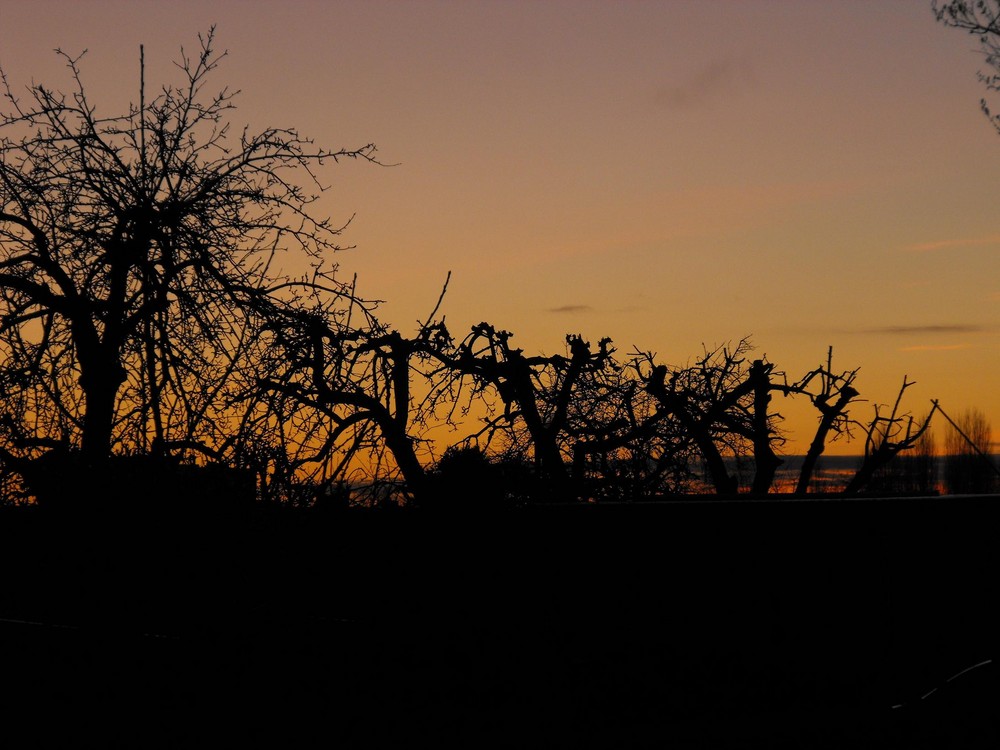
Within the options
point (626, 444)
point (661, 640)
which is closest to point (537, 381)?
point (626, 444)

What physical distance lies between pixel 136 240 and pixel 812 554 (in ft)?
26.4

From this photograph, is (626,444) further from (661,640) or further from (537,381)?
(661,640)

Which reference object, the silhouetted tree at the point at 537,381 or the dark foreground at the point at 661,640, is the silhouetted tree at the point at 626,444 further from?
the dark foreground at the point at 661,640

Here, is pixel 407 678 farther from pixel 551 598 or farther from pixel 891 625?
pixel 891 625

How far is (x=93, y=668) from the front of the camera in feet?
16.5

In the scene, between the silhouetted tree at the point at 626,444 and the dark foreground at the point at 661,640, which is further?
the silhouetted tree at the point at 626,444

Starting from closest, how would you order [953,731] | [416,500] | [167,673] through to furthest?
[953,731]
[167,673]
[416,500]

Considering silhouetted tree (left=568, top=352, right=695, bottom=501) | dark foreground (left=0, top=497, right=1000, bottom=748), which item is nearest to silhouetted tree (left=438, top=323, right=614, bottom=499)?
silhouetted tree (left=568, top=352, right=695, bottom=501)

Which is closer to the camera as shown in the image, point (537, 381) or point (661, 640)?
point (661, 640)

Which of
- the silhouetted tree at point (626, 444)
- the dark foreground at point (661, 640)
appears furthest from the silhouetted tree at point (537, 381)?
the dark foreground at point (661, 640)

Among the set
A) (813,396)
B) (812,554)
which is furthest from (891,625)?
(813,396)

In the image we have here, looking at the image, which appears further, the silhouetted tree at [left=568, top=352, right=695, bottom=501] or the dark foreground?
the silhouetted tree at [left=568, top=352, right=695, bottom=501]

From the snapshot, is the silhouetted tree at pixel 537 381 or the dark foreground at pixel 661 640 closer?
the dark foreground at pixel 661 640

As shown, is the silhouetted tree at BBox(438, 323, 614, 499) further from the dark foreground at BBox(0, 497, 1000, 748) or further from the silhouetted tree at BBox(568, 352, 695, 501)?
the dark foreground at BBox(0, 497, 1000, 748)
